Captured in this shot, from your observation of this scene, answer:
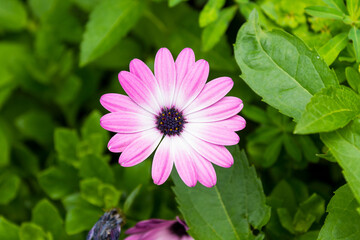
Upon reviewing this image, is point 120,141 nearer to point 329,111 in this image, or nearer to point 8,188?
point 329,111

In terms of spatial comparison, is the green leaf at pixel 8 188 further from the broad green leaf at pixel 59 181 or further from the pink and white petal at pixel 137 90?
the pink and white petal at pixel 137 90

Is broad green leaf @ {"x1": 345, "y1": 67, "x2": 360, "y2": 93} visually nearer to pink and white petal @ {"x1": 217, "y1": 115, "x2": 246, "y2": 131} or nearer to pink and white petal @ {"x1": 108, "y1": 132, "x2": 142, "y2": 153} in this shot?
pink and white petal @ {"x1": 217, "y1": 115, "x2": 246, "y2": 131}

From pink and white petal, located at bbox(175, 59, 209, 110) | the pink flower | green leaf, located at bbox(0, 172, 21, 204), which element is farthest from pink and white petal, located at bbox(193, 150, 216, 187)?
green leaf, located at bbox(0, 172, 21, 204)

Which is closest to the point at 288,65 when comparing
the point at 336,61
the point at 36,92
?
the point at 336,61

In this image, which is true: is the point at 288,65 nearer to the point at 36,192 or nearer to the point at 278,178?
the point at 278,178

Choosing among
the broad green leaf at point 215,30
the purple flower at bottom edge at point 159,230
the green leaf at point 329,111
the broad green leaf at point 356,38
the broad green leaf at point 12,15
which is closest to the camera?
the green leaf at point 329,111

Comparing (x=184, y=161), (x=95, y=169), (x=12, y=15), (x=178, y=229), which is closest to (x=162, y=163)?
(x=184, y=161)

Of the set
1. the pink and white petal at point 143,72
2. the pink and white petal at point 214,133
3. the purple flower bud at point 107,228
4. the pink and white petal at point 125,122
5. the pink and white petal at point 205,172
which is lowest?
the purple flower bud at point 107,228

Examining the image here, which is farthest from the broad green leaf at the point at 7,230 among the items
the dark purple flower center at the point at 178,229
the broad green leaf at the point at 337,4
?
the broad green leaf at the point at 337,4
